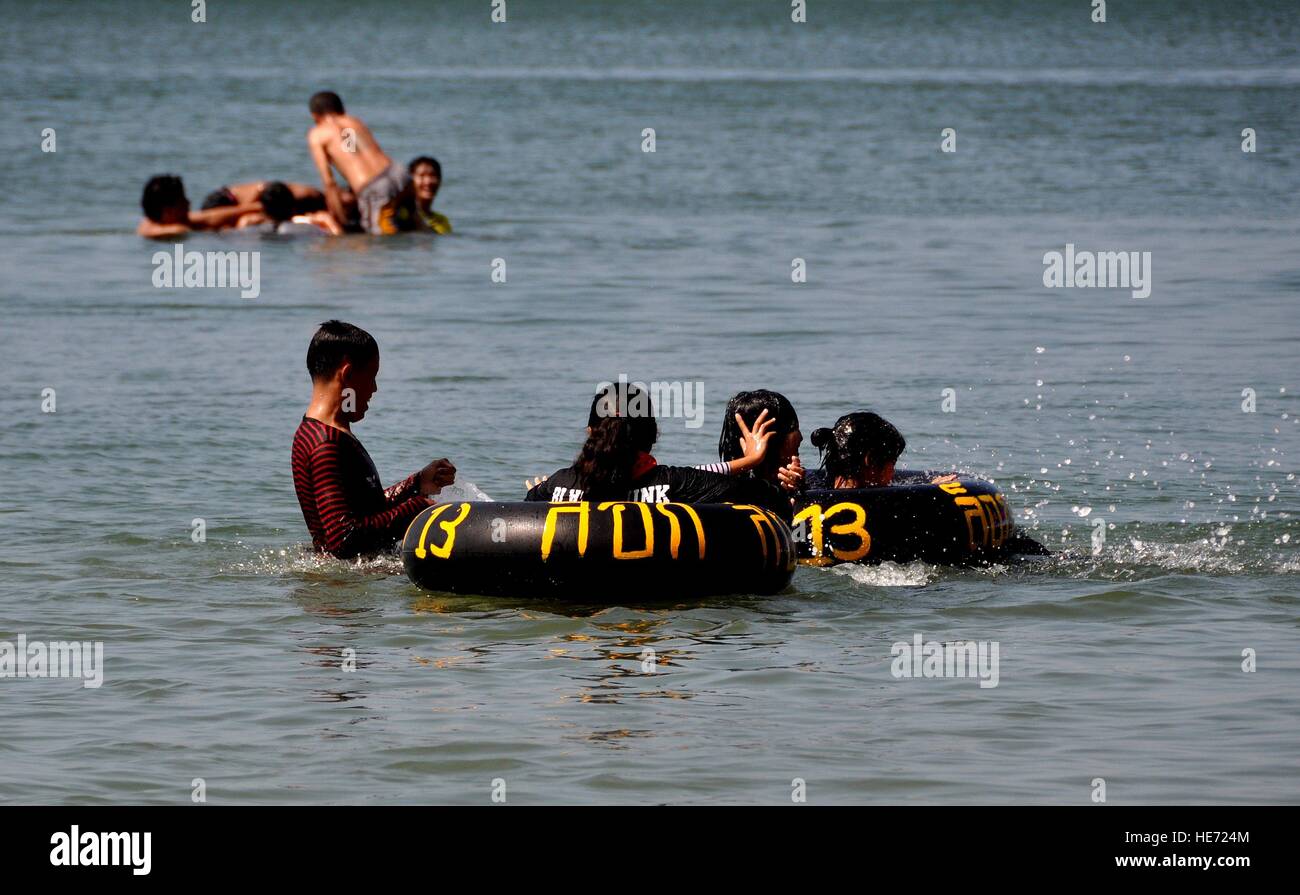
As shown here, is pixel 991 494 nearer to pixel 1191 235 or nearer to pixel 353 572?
pixel 353 572

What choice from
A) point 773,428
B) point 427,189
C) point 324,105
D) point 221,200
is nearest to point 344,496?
point 773,428

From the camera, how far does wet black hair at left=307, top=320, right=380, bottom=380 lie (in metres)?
9.54

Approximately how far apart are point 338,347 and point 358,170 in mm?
14862

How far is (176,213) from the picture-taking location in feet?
83.8

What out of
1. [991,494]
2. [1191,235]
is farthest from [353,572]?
[1191,235]

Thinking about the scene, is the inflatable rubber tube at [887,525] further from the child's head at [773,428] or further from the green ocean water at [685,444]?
the child's head at [773,428]

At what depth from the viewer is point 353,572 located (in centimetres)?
1033

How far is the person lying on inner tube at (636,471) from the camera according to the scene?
950 cm

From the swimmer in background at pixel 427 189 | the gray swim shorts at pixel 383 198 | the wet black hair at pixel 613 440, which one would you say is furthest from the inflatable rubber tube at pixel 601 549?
the gray swim shorts at pixel 383 198

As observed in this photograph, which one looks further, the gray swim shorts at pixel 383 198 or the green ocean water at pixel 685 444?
the gray swim shorts at pixel 383 198

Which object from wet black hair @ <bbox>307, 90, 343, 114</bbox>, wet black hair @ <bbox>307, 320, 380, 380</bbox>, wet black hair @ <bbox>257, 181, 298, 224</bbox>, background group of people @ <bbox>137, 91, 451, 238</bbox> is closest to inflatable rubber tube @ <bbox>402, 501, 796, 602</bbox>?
wet black hair @ <bbox>307, 320, 380, 380</bbox>

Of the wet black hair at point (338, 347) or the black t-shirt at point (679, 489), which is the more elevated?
the wet black hair at point (338, 347)

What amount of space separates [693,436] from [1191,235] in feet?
39.2

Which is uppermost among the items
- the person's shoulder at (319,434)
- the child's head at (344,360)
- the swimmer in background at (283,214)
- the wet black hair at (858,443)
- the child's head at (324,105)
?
the child's head at (324,105)
